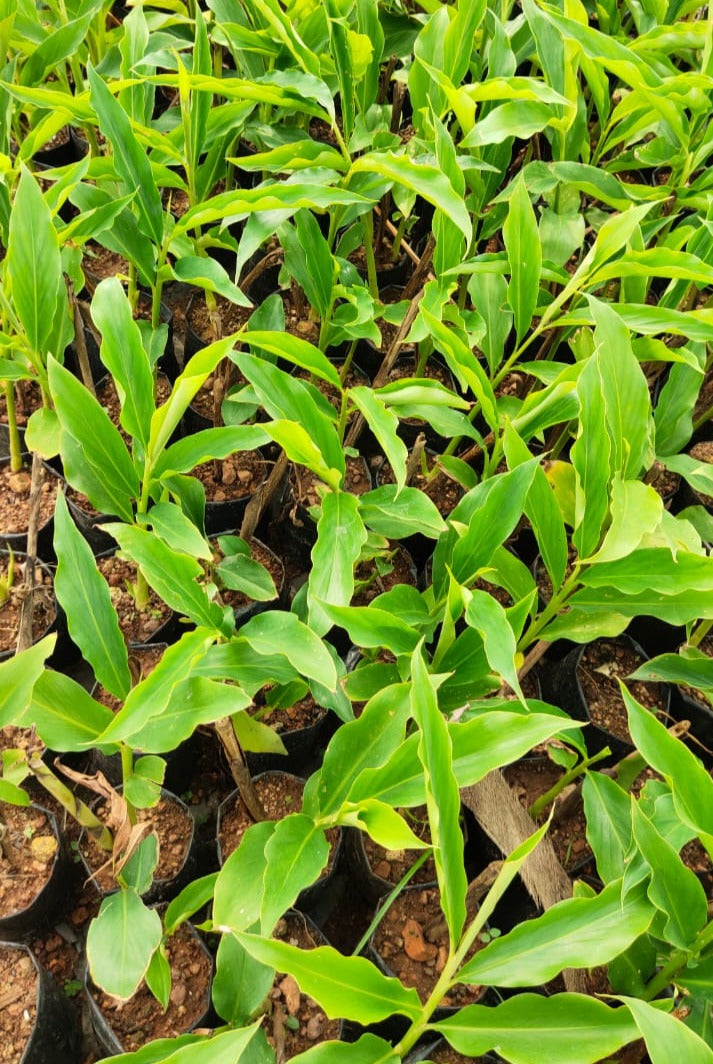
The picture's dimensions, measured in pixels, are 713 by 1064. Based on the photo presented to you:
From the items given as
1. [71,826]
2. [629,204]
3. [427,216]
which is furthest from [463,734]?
[427,216]

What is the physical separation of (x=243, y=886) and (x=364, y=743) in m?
0.21

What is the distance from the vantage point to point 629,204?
1.34 m

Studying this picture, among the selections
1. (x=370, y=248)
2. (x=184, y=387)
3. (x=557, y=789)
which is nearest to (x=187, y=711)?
(x=184, y=387)

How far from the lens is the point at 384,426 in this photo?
3.18 feet

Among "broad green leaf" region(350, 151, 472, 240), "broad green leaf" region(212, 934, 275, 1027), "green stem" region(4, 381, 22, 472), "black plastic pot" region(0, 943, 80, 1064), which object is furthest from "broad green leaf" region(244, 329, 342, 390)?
"black plastic pot" region(0, 943, 80, 1064)

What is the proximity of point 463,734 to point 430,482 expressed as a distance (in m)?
0.72

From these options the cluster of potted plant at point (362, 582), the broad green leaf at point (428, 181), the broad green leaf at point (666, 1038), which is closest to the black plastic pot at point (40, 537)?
the cluster of potted plant at point (362, 582)

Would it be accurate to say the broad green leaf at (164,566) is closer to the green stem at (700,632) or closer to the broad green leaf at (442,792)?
the broad green leaf at (442,792)

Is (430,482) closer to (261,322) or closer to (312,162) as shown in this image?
(261,322)

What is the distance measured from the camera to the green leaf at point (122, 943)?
0.84 meters

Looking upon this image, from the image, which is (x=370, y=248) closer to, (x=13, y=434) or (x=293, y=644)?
(x=13, y=434)

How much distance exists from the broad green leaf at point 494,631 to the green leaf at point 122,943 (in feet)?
1.52

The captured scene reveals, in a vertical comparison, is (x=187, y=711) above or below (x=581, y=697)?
above

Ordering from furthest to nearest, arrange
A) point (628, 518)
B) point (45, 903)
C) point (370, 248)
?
point (370, 248) < point (45, 903) < point (628, 518)
